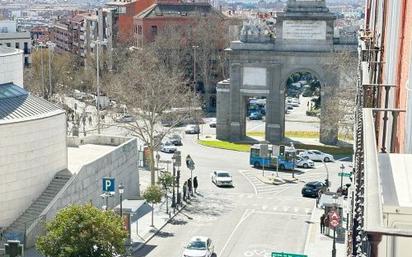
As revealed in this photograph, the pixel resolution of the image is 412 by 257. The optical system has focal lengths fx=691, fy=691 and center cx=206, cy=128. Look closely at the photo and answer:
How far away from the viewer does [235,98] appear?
207 feet

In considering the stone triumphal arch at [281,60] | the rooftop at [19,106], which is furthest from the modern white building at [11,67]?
the stone triumphal arch at [281,60]

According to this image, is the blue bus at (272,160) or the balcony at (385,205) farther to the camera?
the blue bus at (272,160)

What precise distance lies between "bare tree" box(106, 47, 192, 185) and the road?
4735 millimetres

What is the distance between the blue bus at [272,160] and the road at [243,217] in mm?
831

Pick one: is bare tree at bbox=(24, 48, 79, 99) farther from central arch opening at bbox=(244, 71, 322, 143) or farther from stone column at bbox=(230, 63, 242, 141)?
stone column at bbox=(230, 63, 242, 141)

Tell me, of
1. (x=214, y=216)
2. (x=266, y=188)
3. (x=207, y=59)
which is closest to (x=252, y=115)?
(x=207, y=59)

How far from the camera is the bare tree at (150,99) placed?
4816 cm

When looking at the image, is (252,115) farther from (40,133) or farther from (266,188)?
(40,133)

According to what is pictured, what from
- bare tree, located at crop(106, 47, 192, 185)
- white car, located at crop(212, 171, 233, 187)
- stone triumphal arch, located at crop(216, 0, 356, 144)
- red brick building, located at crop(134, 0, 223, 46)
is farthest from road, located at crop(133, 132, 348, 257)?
red brick building, located at crop(134, 0, 223, 46)

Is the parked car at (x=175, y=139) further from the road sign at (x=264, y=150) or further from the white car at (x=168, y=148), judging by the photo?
the road sign at (x=264, y=150)

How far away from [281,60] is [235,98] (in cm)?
544

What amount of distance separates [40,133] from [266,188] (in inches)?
737

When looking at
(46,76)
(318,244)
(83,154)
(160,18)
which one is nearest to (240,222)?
(318,244)

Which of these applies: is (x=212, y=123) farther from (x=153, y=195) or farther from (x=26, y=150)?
(x=26, y=150)
